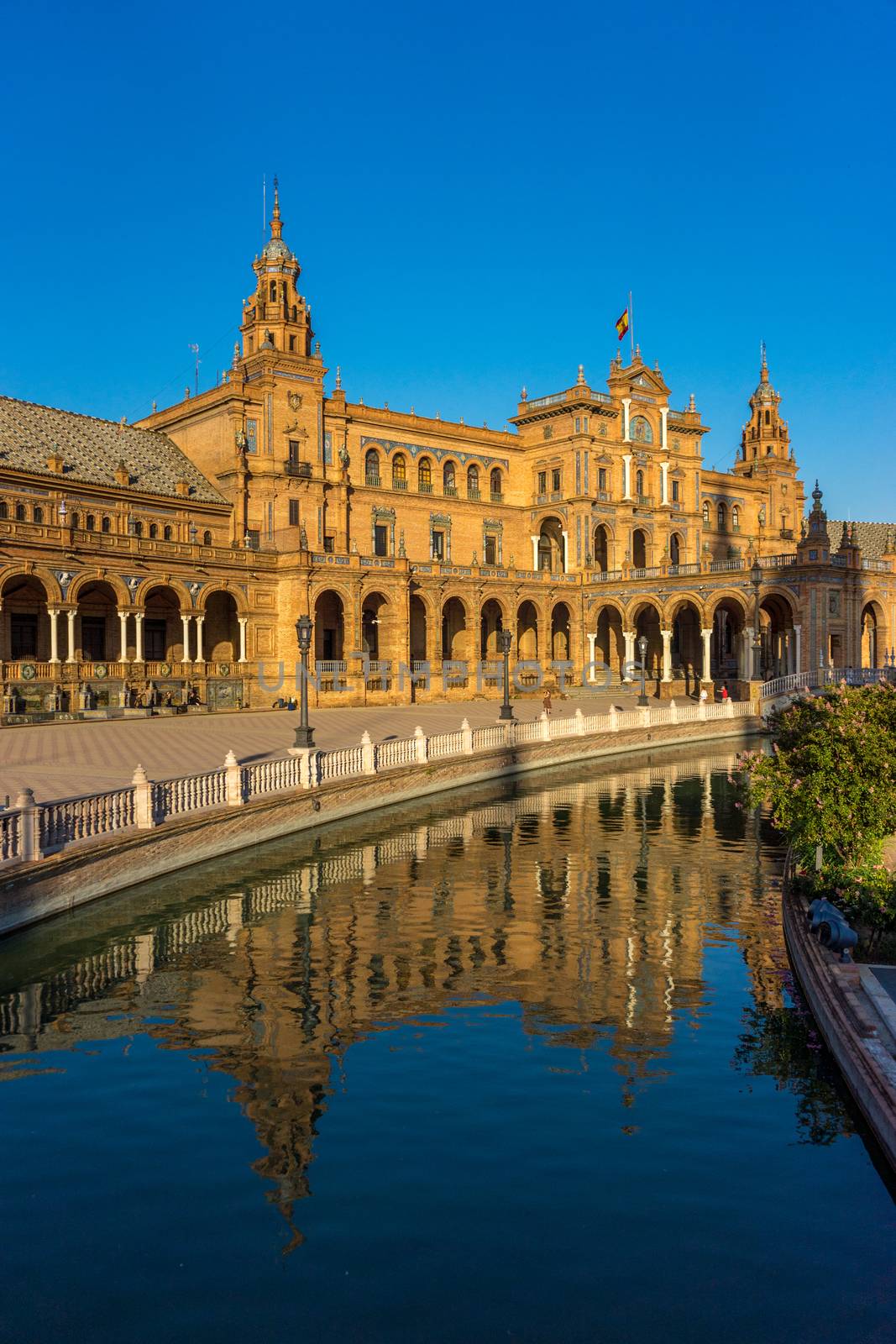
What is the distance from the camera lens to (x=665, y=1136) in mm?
7543

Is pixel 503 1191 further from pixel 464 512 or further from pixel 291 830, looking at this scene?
pixel 464 512

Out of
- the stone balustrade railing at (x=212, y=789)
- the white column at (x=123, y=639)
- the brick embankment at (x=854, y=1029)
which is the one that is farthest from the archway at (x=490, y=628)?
the brick embankment at (x=854, y=1029)

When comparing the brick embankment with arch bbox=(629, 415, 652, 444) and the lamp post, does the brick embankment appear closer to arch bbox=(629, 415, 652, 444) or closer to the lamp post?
the lamp post

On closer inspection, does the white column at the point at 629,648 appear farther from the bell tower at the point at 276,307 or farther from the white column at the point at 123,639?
the white column at the point at 123,639

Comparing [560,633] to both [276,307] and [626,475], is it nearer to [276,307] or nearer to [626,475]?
[626,475]

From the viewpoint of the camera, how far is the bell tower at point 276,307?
167 feet

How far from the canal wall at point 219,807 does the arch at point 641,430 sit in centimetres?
3650

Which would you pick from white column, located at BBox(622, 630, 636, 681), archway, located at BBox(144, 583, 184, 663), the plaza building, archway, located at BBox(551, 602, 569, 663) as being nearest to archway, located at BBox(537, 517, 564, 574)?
the plaza building

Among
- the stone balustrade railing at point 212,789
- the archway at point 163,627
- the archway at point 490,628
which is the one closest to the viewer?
the stone balustrade railing at point 212,789

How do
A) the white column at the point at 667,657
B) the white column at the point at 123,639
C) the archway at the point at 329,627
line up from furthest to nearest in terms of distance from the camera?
the white column at the point at 667,657, the archway at the point at 329,627, the white column at the point at 123,639

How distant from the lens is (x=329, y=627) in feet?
167

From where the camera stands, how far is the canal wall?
12508 mm

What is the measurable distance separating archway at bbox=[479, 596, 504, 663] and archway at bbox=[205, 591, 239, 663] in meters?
16.2

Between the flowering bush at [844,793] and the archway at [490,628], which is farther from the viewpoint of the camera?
the archway at [490,628]
